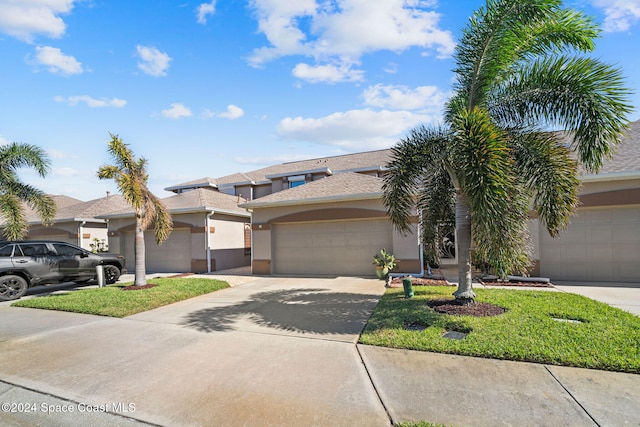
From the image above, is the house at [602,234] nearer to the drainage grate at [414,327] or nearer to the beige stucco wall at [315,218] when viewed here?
the beige stucco wall at [315,218]

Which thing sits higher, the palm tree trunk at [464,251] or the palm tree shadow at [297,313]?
the palm tree trunk at [464,251]

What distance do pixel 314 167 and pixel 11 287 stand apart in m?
17.4

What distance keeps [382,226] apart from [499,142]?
7.71 metres

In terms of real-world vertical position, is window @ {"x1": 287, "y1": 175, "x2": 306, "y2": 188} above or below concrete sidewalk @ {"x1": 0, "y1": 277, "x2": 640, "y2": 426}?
above

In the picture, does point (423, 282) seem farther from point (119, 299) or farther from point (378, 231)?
point (119, 299)

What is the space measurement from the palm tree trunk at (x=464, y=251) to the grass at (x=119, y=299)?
798cm

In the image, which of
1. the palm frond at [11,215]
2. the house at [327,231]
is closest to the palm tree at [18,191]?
the palm frond at [11,215]

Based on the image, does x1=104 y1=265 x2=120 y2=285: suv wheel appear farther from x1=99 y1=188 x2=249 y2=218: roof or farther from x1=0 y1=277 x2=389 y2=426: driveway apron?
x1=0 y1=277 x2=389 y2=426: driveway apron

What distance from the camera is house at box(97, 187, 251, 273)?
16.2 meters

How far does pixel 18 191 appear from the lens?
14039 mm

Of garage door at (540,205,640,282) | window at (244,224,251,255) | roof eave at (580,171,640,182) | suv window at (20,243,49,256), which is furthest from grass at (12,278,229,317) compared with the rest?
roof eave at (580,171,640,182)

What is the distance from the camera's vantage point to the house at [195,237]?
16203 mm

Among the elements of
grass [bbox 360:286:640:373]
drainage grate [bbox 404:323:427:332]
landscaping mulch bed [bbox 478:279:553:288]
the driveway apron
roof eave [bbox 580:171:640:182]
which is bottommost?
landscaping mulch bed [bbox 478:279:553:288]

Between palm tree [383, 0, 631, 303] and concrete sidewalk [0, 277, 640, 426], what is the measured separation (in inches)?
102
